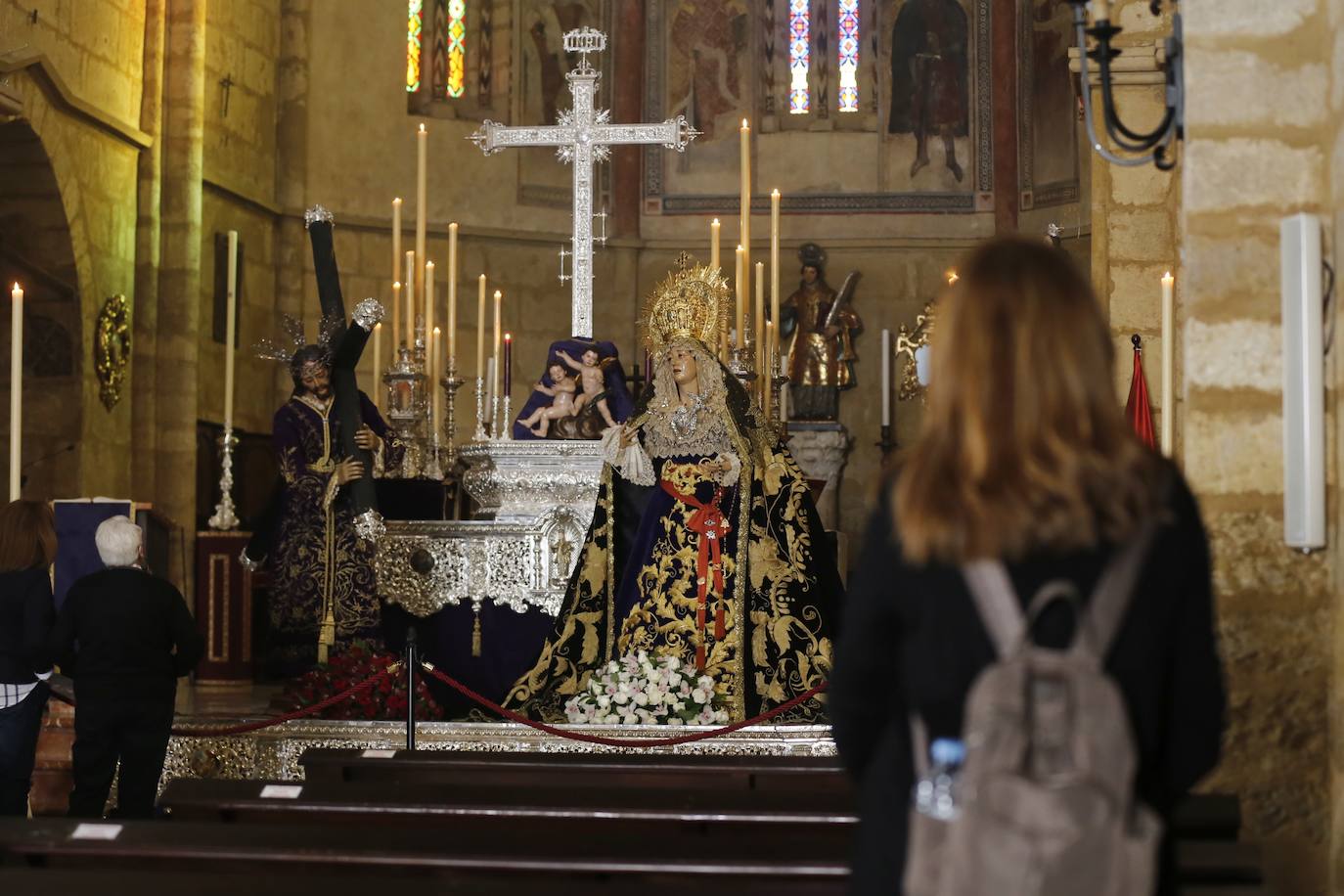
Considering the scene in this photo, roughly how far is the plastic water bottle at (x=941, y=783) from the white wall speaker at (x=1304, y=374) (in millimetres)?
2024


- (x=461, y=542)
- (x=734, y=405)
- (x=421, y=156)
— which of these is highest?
(x=421, y=156)

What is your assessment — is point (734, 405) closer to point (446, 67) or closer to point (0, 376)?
point (0, 376)

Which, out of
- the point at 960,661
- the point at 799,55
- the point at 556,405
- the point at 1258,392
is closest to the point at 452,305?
the point at 556,405

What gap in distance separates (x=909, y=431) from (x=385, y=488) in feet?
26.2

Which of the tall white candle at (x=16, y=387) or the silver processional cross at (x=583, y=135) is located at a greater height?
the silver processional cross at (x=583, y=135)

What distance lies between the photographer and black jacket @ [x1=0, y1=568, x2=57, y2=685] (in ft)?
21.1

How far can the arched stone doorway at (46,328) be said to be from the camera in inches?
484

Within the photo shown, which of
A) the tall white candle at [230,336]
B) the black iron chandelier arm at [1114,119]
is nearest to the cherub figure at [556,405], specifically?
the tall white candle at [230,336]

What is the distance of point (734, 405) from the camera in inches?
344

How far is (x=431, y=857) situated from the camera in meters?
4.00

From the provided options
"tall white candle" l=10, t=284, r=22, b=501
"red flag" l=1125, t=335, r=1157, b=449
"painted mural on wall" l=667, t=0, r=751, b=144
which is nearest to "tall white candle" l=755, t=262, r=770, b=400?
"red flag" l=1125, t=335, r=1157, b=449

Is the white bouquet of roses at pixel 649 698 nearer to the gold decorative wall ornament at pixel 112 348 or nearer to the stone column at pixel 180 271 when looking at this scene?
the gold decorative wall ornament at pixel 112 348

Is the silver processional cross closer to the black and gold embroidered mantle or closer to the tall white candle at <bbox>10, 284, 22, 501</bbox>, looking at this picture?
the black and gold embroidered mantle

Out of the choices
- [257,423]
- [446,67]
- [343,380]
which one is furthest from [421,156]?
[446,67]
